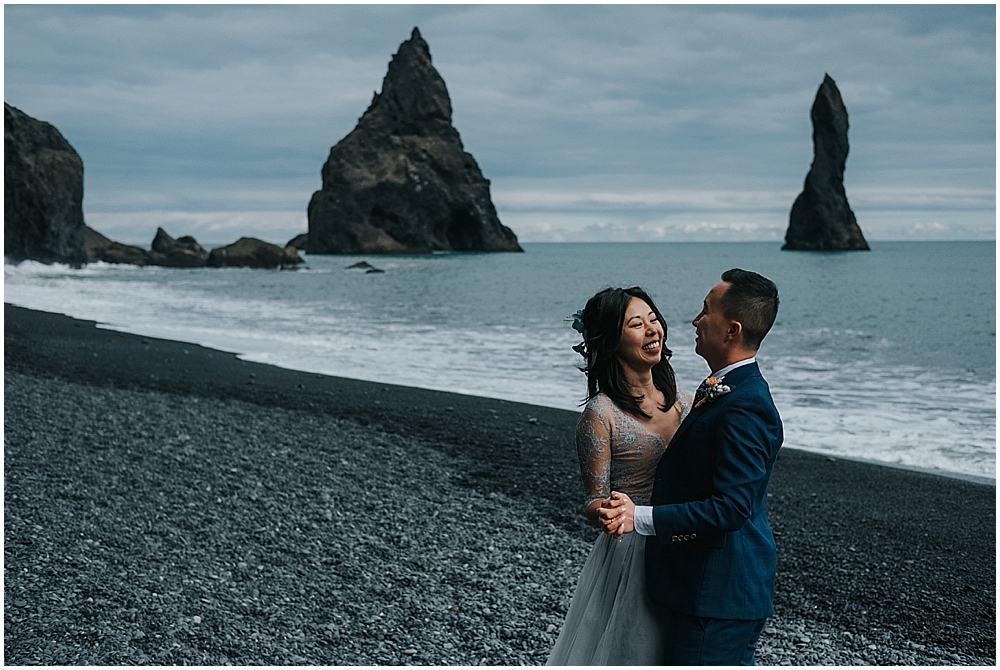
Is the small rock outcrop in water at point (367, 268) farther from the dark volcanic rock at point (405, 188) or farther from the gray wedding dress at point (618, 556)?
the gray wedding dress at point (618, 556)

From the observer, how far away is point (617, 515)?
6.76 ft

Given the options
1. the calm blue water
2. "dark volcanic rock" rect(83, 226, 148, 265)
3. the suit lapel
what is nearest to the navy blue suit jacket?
the suit lapel

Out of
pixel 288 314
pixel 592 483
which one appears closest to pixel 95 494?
pixel 592 483

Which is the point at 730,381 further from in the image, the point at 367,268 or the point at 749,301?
the point at 367,268

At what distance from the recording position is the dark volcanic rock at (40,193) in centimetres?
5922

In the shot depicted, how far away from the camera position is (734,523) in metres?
1.99

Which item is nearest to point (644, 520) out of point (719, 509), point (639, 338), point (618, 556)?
point (719, 509)

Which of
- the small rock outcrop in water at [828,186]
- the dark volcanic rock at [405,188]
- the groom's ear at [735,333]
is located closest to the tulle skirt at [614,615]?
the groom's ear at [735,333]

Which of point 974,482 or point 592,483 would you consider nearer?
point 592,483

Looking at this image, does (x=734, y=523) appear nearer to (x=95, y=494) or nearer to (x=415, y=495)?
(x=415, y=495)

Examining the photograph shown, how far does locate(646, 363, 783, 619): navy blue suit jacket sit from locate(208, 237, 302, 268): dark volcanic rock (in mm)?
63787

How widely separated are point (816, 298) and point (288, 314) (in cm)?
2652

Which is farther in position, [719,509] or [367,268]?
[367,268]

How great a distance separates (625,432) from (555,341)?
1811cm
